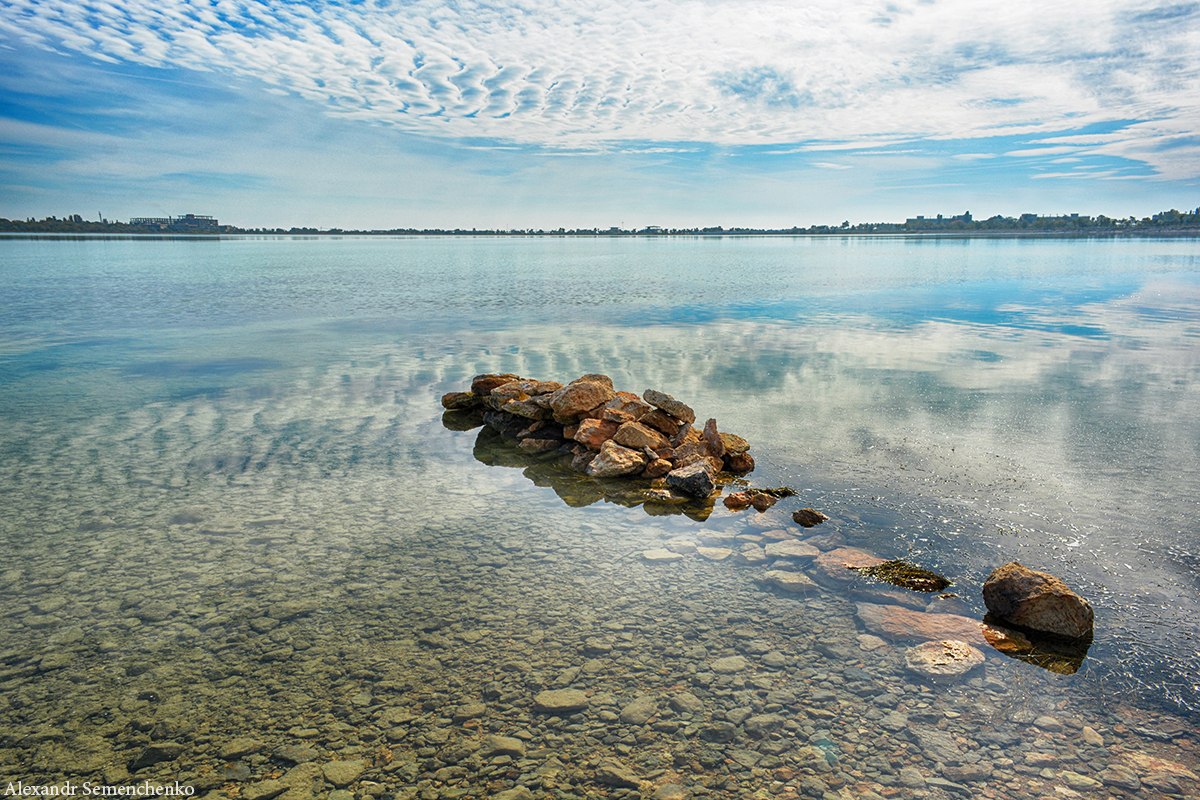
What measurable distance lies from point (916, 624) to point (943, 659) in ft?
2.11

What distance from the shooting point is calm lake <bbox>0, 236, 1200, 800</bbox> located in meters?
5.70

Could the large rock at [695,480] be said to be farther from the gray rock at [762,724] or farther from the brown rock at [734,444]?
the gray rock at [762,724]

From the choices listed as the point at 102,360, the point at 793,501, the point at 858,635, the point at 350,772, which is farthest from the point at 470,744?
the point at 102,360

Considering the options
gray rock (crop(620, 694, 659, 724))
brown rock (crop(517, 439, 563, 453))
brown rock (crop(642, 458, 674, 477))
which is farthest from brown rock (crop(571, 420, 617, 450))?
gray rock (crop(620, 694, 659, 724))

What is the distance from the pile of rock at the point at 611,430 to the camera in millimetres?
12727

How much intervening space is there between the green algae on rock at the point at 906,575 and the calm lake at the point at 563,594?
22 centimetres

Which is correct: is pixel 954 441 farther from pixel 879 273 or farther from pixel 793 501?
pixel 879 273

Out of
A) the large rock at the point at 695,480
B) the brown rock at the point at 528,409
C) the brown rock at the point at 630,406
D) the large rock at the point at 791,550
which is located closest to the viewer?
the large rock at the point at 791,550

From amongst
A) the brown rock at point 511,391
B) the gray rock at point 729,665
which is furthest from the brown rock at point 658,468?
the gray rock at point 729,665

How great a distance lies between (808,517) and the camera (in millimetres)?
10227

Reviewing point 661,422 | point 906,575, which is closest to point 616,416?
point 661,422

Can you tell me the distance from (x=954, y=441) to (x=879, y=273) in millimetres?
63607

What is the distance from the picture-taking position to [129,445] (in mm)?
14047

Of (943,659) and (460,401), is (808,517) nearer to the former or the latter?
(943,659)
